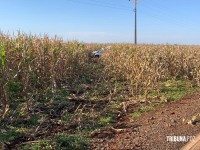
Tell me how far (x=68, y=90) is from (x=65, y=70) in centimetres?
109

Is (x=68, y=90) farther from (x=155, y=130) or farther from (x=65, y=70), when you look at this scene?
(x=155, y=130)

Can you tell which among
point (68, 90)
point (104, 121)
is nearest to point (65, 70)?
point (68, 90)

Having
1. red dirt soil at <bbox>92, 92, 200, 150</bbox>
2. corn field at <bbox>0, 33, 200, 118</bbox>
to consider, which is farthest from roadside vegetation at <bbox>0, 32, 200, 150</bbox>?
red dirt soil at <bbox>92, 92, 200, 150</bbox>

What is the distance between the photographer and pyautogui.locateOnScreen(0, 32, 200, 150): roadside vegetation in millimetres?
4965

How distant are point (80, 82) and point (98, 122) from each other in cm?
388

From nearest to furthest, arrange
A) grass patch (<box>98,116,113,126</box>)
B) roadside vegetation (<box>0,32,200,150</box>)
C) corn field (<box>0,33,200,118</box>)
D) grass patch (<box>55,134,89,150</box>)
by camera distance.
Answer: grass patch (<box>55,134,89,150</box>) < roadside vegetation (<box>0,32,200,150</box>) < grass patch (<box>98,116,113,126</box>) < corn field (<box>0,33,200,118</box>)

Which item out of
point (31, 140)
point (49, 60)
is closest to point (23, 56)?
point (49, 60)

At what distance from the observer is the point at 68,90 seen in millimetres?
8078

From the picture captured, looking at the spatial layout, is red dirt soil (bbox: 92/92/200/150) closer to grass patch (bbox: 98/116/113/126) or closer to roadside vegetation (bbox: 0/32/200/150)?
grass patch (bbox: 98/116/113/126)

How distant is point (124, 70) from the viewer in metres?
9.74

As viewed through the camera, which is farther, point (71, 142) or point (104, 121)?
point (104, 121)

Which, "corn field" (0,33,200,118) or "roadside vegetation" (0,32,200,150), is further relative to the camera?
"corn field" (0,33,200,118)

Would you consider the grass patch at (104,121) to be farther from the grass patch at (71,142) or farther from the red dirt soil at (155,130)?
the grass patch at (71,142)

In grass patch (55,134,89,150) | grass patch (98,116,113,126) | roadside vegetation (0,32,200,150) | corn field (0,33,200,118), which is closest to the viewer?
grass patch (55,134,89,150)
